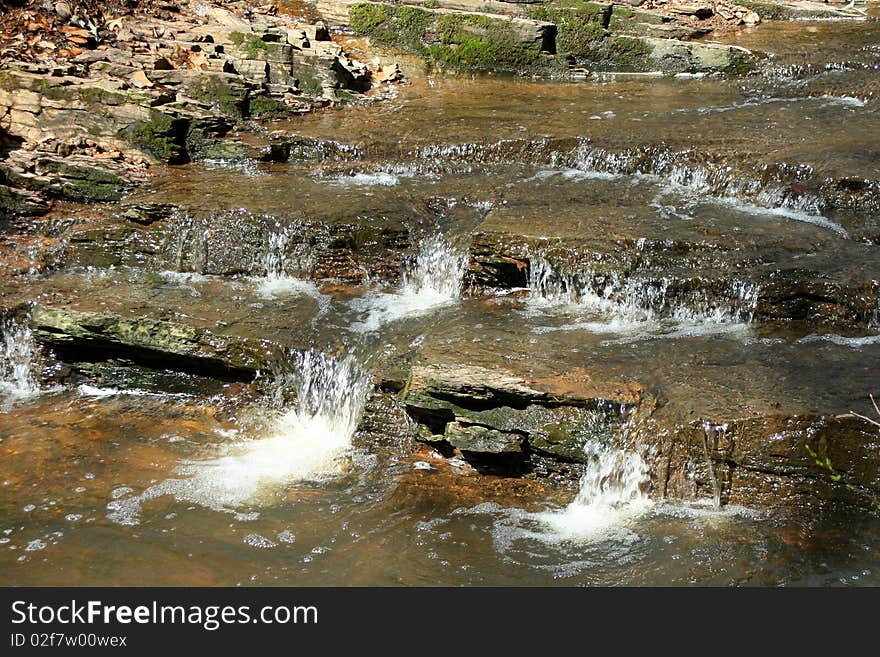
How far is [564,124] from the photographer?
30.6 feet

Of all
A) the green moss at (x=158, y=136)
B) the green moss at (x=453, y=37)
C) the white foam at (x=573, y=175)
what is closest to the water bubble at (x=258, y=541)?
the white foam at (x=573, y=175)

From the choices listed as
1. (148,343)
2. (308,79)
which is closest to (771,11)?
(308,79)

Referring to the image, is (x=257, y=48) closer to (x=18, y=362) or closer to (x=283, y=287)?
(x=283, y=287)

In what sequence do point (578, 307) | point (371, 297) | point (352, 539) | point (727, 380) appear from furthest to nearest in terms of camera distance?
point (371, 297)
point (578, 307)
point (727, 380)
point (352, 539)

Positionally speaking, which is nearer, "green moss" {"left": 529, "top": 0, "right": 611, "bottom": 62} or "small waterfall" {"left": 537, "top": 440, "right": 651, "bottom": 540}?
"small waterfall" {"left": 537, "top": 440, "right": 651, "bottom": 540}

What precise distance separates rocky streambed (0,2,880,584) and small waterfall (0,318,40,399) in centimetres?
3

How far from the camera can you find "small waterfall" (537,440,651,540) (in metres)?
4.81

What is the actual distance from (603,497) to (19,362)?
4.71 metres

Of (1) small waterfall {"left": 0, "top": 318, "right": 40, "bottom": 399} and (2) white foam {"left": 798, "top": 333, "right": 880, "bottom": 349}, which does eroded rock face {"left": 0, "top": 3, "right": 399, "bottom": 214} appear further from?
(2) white foam {"left": 798, "top": 333, "right": 880, "bottom": 349}

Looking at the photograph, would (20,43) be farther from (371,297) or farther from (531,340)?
(531,340)

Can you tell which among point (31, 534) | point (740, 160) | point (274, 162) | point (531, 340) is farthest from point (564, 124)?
point (31, 534)

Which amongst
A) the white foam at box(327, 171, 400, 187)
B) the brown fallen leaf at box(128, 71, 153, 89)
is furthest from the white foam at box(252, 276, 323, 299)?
the brown fallen leaf at box(128, 71, 153, 89)

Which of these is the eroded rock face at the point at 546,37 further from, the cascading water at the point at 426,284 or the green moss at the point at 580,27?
the cascading water at the point at 426,284

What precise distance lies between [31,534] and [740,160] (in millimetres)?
6647
